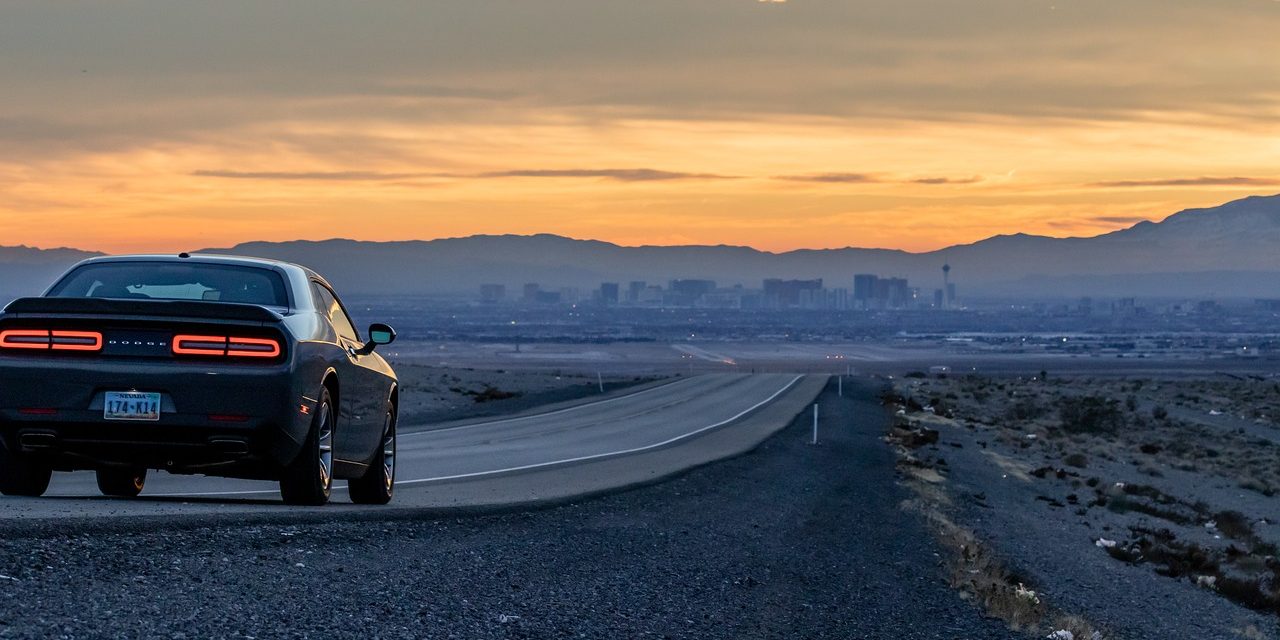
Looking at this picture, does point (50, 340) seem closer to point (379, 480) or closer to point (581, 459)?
point (379, 480)

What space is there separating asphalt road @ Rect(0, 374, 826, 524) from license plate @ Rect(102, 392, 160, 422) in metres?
0.65

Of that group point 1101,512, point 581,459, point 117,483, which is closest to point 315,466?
point 117,483

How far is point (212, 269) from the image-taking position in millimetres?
10922

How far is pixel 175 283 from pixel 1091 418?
50166 millimetres

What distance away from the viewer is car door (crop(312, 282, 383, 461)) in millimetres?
11375

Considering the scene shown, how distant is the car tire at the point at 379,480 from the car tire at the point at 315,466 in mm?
1271

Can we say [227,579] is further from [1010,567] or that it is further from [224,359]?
[1010,567]

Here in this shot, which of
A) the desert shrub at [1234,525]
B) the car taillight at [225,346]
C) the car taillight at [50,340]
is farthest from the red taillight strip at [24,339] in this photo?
the desert shrub at [1234,525]

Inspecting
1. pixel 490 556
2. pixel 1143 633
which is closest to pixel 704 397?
pixel 1143 633

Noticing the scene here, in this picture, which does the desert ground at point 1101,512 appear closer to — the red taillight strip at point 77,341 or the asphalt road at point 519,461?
the asphalt road at point 519,461

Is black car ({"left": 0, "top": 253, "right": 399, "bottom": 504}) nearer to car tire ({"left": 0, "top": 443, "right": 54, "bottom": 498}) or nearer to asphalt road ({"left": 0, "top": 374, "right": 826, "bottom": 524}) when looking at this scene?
car tire ({"left": 0, "top": 443, "right": 54, "bottom": 498})

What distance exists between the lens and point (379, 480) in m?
12.6

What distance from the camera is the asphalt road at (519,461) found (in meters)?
11.0

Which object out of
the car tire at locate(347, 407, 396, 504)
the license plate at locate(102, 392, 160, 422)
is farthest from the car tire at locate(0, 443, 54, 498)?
the car tire at locate(347, 407, 396, 504)
